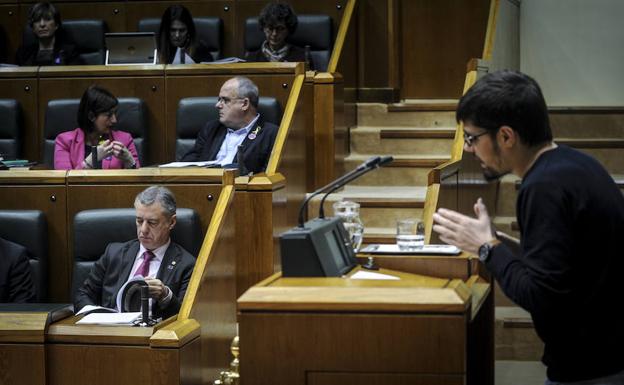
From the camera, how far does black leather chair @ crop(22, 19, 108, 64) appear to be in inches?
169

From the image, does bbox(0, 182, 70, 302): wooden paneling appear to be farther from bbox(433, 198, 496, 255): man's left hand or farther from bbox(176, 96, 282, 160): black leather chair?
bbox(433, 198, 496, 255): man's left hand

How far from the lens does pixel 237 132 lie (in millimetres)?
3291

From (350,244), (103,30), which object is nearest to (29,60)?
(103,30)

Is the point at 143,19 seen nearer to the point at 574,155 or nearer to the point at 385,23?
the point at 385,23

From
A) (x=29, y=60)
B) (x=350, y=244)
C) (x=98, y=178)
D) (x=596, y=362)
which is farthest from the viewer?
(x=29, y=60)

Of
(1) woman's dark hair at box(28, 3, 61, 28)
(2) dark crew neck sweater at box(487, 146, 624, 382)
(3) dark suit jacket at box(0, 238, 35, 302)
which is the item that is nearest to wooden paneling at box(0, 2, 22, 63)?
(1) woman's dark hair at box(28, 3, 61, 28)

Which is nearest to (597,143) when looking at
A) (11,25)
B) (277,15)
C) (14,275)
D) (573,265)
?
(277,15)

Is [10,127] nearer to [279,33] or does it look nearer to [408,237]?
[279,33]

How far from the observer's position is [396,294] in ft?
4.21

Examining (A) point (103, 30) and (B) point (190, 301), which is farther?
(A) point (103, 30)

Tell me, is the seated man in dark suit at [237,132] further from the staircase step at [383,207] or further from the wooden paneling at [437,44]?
the wooden paneling at [437,44]

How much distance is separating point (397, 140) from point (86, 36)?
1.37m

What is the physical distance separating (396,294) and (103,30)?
3.28 metres

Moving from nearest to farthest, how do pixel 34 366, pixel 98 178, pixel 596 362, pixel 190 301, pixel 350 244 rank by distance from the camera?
pixel 596 362 → pixel 350 244 → pixel 34 366 → pixel 190 301 → pixel 98 178
